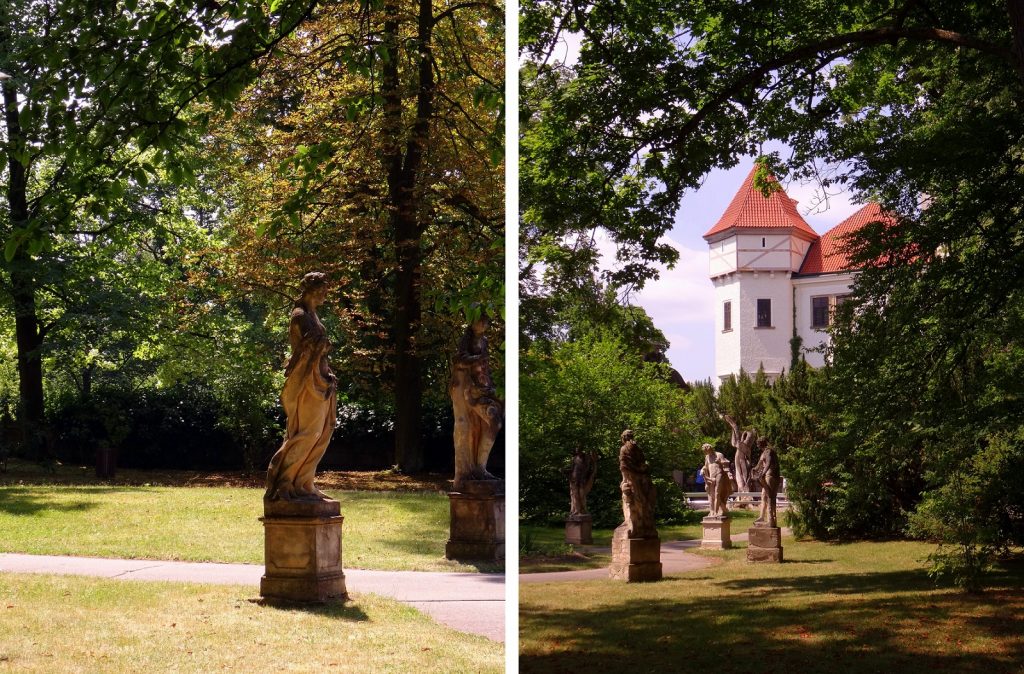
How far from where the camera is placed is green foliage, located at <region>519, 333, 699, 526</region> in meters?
3.74

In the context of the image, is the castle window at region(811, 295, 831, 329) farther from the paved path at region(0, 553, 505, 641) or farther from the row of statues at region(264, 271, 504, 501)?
the row of statues at region(264, 271, 504, 501)

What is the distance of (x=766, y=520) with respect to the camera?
372 centimetres

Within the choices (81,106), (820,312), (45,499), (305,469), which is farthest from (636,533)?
(81,106)

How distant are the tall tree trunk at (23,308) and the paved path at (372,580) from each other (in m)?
0.49

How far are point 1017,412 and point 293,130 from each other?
344cm

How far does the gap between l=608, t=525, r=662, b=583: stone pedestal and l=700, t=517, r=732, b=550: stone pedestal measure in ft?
0.77

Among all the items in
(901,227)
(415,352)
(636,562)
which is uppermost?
(901,227)

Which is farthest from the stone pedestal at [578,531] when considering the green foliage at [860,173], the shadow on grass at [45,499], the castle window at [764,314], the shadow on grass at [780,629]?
the shadow on grass at [45,499]

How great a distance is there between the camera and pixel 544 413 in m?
4.38

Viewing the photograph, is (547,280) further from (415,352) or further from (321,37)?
(321,37)

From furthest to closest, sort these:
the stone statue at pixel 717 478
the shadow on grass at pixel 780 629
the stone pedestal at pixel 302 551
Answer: the stone pedestal at pixel 302 551 → the stone statue at pixel 717 478 → the shadow on grass at pixel 780 629

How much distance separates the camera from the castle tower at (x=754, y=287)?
3.50m

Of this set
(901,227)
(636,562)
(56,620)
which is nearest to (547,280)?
(636,562)

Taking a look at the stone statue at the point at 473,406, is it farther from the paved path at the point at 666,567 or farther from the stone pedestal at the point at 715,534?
the stone pedestal at the point at 715,534
